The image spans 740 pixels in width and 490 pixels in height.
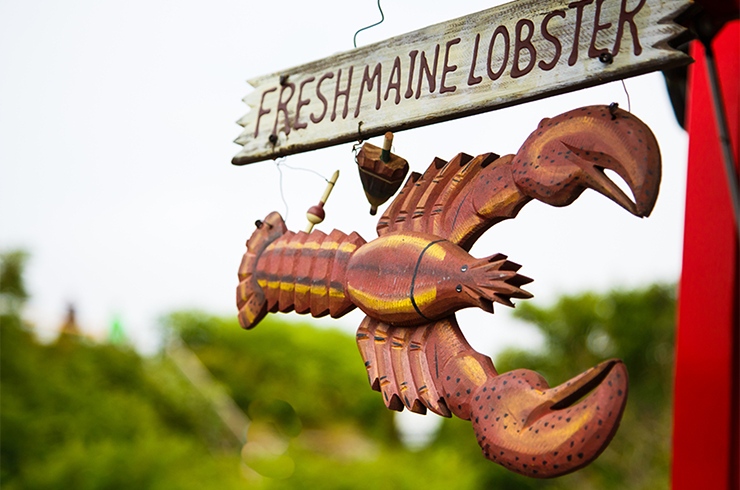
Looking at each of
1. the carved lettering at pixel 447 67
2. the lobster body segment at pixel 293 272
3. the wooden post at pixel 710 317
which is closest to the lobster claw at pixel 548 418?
the lobster body segment at pixel 293 272

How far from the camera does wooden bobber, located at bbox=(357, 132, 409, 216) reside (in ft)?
3.14

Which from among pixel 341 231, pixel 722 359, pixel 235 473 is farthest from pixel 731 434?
pixel 235 473

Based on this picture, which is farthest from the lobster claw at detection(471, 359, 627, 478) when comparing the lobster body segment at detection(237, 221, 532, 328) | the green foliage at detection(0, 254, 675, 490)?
the green foliage at detection(0, 254, 675, 490)

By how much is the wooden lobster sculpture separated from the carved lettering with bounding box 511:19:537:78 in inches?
3.2

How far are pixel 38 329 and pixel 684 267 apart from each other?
4.41m

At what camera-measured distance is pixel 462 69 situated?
850 mm

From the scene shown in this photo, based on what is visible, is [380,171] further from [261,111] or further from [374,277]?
[261,111]

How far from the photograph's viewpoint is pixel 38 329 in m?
4.39

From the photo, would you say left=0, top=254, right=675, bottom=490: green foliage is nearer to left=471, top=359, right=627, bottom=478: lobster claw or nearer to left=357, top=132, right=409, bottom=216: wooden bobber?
left=357, top=132, right=409, bottom=216: wooden bobber

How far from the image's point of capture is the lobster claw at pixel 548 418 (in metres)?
0.59

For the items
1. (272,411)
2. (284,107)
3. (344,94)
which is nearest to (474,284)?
(344,94)

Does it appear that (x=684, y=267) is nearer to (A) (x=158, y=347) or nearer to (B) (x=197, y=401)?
(B) (x=197, y=401)

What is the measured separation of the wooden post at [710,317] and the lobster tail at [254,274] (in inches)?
31.7

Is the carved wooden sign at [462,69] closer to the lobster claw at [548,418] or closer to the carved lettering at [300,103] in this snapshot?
the carved lettering at [300,103]
